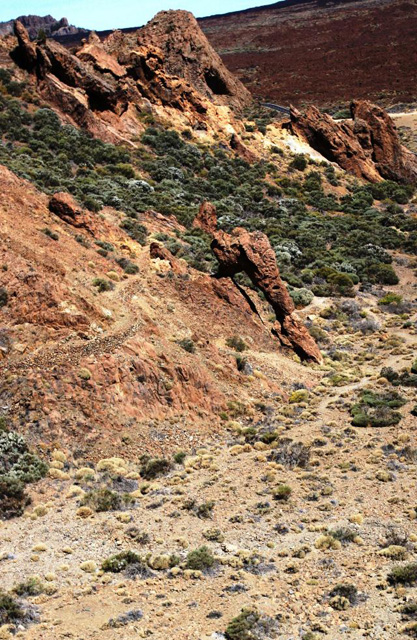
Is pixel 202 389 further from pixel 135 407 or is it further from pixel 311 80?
pixel 311 80

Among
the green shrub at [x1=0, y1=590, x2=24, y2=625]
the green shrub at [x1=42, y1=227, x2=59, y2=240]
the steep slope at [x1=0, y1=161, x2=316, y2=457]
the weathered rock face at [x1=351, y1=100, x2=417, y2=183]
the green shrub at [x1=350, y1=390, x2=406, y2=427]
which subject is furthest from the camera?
the weathered rock face at [x1=351, y1=100, x2=417, y2=183]

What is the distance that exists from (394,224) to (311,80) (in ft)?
186

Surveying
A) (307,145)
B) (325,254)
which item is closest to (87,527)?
(325,254)

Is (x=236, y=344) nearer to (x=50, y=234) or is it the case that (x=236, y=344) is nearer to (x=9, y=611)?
(x=50, y=234)

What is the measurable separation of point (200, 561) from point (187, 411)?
777 cm

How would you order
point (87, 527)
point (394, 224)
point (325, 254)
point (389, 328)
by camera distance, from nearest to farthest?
1. point (87, 527)
2. point (389, 328)
3. point (325, 254)
4. point (394, 224)

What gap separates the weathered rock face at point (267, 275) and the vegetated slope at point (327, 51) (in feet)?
216

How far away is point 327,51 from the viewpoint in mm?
108750

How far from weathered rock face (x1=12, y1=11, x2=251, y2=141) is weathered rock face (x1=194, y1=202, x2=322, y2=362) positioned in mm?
23027

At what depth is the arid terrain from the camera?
40.3ft

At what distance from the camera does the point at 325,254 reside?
1626 inches

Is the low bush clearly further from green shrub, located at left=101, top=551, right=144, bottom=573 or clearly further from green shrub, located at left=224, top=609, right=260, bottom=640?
green shrub, located at left=224, top=609, right=260, bottom=640

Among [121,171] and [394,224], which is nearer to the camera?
[121,171]

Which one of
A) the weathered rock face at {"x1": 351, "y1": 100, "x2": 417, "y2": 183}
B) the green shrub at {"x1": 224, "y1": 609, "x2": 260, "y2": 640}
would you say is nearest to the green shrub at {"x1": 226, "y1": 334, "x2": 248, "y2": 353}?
the green shrub at {"x1": 224, "y1": 609, "x2": 260, "y2": 640}
